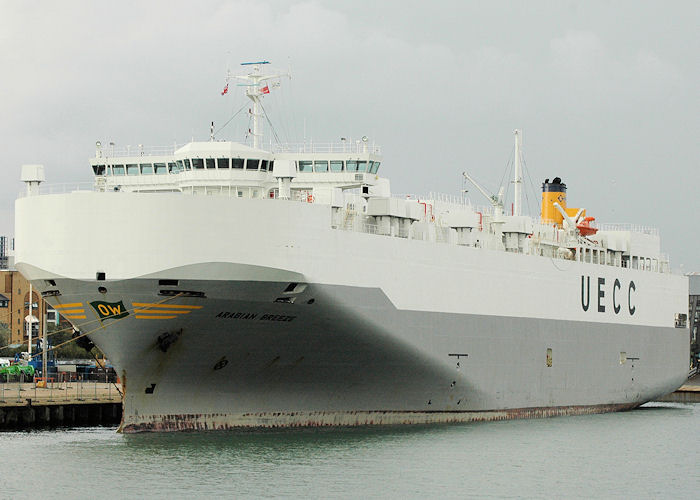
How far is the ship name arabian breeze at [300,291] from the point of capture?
85.5 ft

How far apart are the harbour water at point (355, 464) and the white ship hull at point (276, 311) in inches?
34.4

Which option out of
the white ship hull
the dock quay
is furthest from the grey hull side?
the dock quay

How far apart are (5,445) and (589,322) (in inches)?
751

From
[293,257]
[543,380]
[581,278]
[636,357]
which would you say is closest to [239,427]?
[293,257]

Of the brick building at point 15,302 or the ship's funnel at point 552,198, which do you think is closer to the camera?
the ship's funnel at point 552,198

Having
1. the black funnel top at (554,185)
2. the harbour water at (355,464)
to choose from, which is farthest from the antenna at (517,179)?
the harbour water at (355,464)

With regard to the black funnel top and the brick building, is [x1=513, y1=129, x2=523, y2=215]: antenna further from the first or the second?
the brick building

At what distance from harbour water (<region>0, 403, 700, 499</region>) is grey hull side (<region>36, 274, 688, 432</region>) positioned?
0.62 m

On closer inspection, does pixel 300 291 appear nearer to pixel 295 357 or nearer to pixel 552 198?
pixel 295 357

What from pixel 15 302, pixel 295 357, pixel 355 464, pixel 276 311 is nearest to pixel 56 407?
pixel 295 357

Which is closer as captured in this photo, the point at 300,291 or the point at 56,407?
the point at 300,291

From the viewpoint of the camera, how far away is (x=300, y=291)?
1065 inches

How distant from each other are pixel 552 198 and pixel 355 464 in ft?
69.3

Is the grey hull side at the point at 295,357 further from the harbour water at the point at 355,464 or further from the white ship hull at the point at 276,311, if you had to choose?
the harbour water at the point at 355,464
